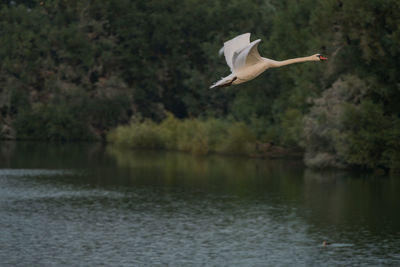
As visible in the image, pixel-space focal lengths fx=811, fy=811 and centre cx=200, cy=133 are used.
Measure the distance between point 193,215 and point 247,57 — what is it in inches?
1153

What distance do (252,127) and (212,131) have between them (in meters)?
4.37

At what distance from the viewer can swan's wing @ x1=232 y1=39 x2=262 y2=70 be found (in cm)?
1113

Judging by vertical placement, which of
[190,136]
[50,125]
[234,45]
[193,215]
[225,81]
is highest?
[234,45]

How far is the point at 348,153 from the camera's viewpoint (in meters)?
50.1

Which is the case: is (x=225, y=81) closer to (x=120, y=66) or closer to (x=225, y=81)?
(x=225, y=81)

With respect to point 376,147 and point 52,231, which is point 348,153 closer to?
point 376,147

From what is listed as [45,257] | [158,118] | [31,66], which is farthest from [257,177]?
[31,66]

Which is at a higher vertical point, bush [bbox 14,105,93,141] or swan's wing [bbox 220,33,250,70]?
swan's wing [bbox 220,33,250,70]

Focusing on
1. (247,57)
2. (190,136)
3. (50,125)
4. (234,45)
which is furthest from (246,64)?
(50,125)

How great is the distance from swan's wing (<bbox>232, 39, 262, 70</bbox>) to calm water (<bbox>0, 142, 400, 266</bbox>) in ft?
61.6

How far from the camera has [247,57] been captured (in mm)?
11406

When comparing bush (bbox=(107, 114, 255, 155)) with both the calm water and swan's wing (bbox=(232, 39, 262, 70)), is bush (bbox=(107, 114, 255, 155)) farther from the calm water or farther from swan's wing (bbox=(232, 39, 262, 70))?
swan's wing (bbox=(232, 39, 262, 70))

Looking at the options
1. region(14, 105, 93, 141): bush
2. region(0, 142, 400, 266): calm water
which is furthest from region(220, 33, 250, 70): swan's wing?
region(14, 105, 93, 141): bush

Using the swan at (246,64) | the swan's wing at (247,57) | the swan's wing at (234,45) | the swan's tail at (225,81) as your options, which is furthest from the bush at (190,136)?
the swan's tail at (225,81)
